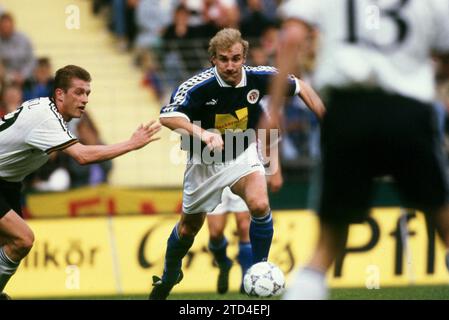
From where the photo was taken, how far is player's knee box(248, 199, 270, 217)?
353 inches

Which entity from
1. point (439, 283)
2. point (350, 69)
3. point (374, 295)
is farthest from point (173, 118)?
point (439, 283)

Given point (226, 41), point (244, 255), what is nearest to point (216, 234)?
point (244, 255)

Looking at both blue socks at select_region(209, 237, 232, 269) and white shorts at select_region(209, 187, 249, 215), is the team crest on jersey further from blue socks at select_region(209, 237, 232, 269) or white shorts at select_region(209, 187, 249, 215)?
white shorts at select_region(209, 187, 249, 215)

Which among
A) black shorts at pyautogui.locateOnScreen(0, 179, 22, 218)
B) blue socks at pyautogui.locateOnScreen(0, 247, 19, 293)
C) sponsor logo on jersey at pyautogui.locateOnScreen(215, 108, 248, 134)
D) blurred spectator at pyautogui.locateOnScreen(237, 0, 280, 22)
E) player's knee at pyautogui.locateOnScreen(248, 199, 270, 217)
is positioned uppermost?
blurred spectator at pyautogui.locateOnScreen(237, 0, 280, 22)

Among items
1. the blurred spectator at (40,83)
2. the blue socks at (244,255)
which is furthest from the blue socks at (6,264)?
the blurred spectator at (40,83)

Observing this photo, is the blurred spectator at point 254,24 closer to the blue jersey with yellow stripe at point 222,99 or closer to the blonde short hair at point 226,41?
the blue jersey with yellow stripe at point 222,99

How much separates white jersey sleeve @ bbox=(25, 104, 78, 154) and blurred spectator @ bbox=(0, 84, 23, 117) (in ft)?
19.7

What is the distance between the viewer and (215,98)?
9.31m

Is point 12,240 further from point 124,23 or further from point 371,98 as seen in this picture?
point 124,23

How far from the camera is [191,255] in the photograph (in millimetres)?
12469

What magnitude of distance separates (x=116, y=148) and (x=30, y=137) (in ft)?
2.28

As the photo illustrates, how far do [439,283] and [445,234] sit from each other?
6454 millimetres

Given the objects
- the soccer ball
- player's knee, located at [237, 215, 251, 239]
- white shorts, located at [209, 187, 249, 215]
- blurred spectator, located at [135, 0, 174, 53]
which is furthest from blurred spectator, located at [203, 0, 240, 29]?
the soccer ball
